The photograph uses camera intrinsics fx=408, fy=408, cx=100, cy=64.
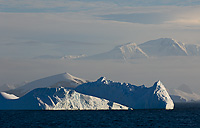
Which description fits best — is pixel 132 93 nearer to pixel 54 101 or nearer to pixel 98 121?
pixel 54 101

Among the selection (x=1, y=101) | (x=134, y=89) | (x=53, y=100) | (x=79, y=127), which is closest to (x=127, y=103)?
(x=134, y=89)

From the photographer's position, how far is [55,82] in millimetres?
153875

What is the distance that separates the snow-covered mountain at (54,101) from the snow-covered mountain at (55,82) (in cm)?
5142

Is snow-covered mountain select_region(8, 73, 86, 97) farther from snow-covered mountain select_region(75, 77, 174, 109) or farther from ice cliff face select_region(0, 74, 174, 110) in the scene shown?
ice cliff face select_region(0, 74, 174, 110)

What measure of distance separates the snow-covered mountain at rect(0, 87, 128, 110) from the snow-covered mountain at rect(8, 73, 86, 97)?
5142 centimetres

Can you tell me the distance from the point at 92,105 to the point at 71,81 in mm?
54994

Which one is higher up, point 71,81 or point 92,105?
point 71,81

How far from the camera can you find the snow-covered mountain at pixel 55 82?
5910 inches

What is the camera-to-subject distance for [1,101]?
322 ft

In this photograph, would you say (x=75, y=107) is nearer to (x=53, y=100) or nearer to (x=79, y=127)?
(x=53, y=100)

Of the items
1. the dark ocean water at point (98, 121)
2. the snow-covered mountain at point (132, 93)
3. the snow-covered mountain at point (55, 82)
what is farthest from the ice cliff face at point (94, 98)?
the snow-covered mountain at point (55, 82)

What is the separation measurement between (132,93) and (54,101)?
24.0m

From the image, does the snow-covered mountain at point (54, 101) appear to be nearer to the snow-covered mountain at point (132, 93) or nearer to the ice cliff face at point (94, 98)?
the ice cliff face at point (94, 98)

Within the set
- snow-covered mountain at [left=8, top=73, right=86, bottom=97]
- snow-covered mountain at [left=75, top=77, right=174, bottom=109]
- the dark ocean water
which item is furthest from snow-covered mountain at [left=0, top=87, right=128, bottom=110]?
snow-covered mountain at [left=8, top=73, right=86, bottom=97]
